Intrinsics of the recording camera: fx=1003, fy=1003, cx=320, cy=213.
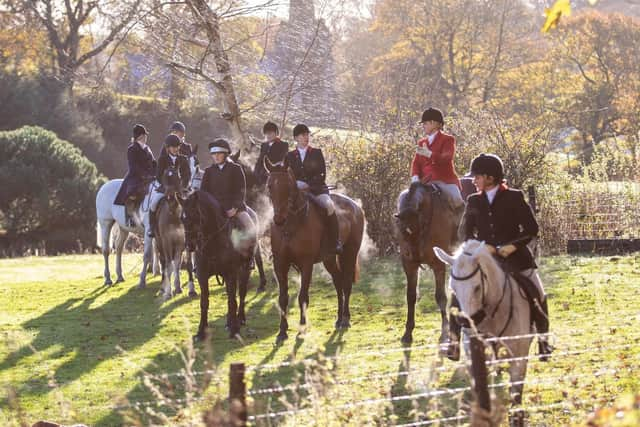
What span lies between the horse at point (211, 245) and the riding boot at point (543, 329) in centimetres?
512

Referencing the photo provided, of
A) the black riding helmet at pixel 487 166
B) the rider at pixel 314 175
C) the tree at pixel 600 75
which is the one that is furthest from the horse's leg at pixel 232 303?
the tree at pixel 600 75

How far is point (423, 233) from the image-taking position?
1120cm

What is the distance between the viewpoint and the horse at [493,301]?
6.71 meters

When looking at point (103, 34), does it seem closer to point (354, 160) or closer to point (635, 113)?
point (635, 113)

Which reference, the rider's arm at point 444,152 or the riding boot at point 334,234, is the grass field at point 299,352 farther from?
the rider's arm at point 444,152

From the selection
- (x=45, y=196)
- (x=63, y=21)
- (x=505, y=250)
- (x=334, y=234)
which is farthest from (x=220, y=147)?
(x=63, y=21)

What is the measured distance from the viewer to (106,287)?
1852 centimetres

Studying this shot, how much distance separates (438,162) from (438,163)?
0.02m

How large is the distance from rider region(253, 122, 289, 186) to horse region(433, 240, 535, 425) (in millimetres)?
6463

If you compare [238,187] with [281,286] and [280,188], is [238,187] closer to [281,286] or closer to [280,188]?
[280,188]

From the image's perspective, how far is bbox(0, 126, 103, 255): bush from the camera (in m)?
33.8

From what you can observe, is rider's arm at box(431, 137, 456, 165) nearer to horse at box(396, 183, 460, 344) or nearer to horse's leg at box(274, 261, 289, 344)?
horse at box(396, 183, 460, 344)

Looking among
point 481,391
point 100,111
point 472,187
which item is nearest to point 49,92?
point 100,111

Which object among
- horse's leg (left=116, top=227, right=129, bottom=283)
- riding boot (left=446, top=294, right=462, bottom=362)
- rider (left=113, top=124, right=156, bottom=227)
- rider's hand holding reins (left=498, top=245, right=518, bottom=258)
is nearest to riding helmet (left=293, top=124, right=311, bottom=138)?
rider (left=113, top=124, right=156, bottom=227)
